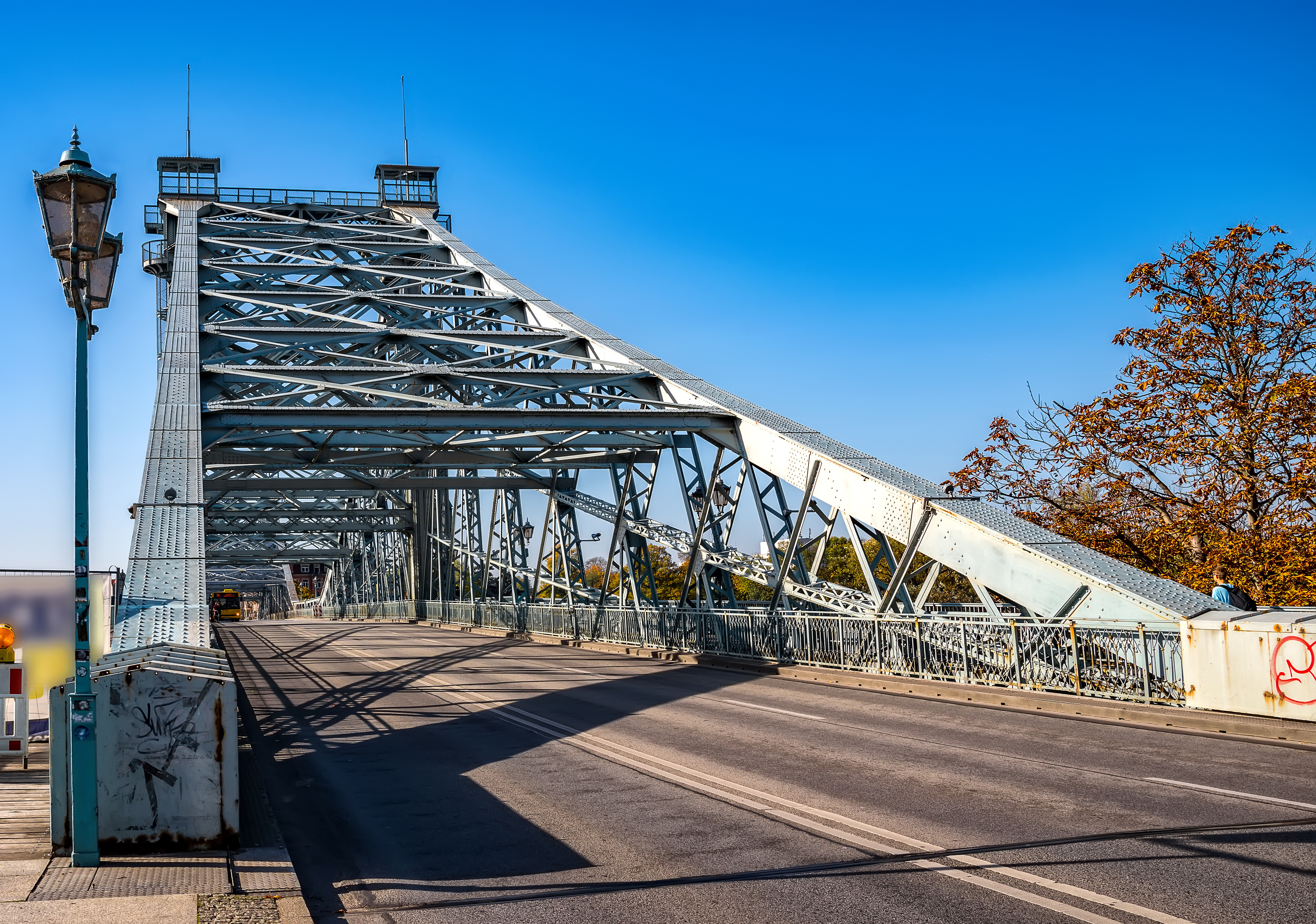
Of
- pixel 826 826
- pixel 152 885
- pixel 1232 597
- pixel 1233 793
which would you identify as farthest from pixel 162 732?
pixel 1232 597

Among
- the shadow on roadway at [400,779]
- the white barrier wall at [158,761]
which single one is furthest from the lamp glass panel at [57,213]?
the shadow on roadway at [400,779]

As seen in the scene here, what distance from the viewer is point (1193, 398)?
20094mm

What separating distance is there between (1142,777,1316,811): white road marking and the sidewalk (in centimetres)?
674

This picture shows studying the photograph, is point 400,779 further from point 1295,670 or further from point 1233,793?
point 1295,670

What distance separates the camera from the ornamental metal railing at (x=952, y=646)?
44.8ft

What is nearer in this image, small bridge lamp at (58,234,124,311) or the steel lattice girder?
small bridge lamp at (58,234,124,311)

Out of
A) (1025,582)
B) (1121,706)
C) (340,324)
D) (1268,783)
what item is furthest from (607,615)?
(1268,783)

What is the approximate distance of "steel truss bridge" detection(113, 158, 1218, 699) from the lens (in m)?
15.2

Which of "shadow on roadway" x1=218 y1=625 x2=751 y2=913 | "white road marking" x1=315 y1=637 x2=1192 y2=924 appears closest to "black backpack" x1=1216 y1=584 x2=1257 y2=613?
"white road marking" x1=315 y1=637 x2=1192 y2=924

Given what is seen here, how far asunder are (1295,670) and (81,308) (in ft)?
39.1

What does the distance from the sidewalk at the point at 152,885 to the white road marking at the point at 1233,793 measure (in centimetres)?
674

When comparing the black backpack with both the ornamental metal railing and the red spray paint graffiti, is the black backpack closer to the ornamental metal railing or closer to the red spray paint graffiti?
the ornamental metal railing

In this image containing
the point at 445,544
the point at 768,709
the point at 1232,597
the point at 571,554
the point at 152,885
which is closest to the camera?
the point at 152,885

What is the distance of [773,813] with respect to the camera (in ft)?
27.3
